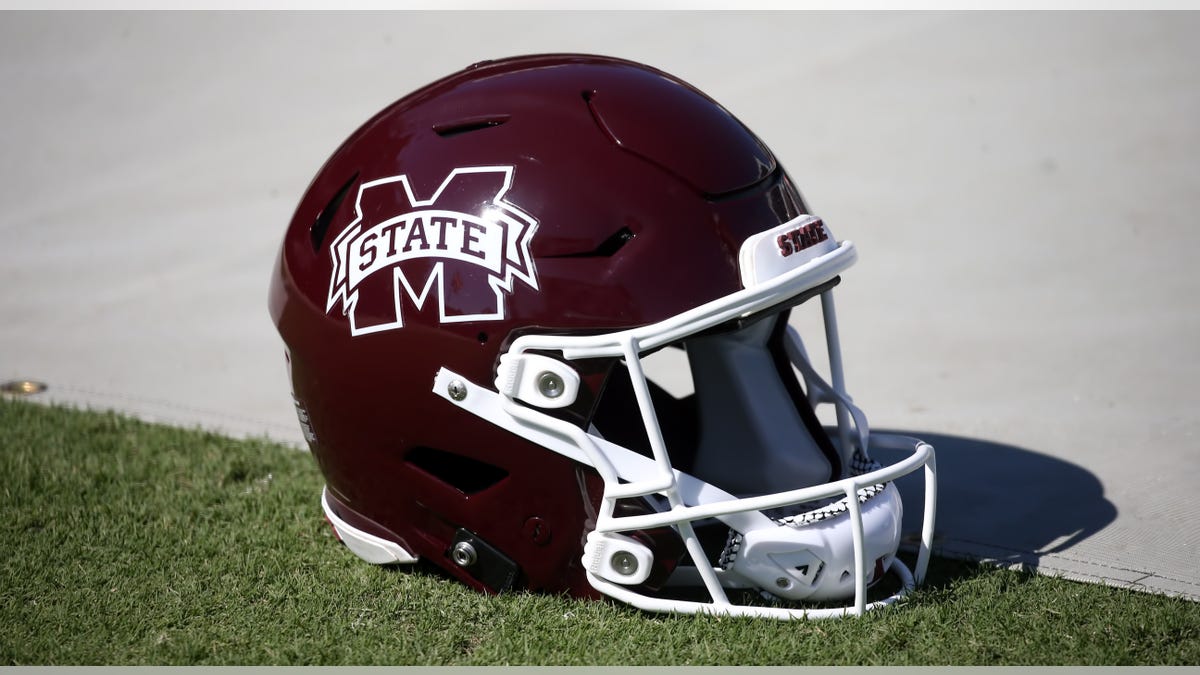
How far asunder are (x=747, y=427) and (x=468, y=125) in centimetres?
90

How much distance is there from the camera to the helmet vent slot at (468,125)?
261cm

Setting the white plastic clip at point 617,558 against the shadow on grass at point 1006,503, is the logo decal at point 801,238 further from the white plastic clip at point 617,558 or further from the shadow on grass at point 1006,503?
the shadow on grass at point 1006,503

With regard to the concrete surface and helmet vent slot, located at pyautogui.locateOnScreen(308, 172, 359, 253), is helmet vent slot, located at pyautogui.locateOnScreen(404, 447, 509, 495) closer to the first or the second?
helmet vent slot, located at pyautogui.locateOnScreen(308, 172, 359, 253)

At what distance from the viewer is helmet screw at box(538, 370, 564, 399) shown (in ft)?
A: 7.98

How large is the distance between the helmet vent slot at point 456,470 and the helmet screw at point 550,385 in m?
0.33

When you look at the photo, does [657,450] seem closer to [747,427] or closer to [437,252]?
[747,427]

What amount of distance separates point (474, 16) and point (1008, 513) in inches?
233

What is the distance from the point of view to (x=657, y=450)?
96.1 inches

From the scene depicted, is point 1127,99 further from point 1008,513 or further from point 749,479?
point 749,479

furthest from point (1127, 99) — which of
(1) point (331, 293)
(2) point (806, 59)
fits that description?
(1) point (331, 293)

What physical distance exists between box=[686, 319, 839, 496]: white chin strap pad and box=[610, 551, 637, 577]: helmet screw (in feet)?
1.10

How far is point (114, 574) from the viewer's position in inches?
115

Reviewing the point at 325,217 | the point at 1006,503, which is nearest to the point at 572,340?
the point at 325,217

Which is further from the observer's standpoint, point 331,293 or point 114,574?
point 114,574
